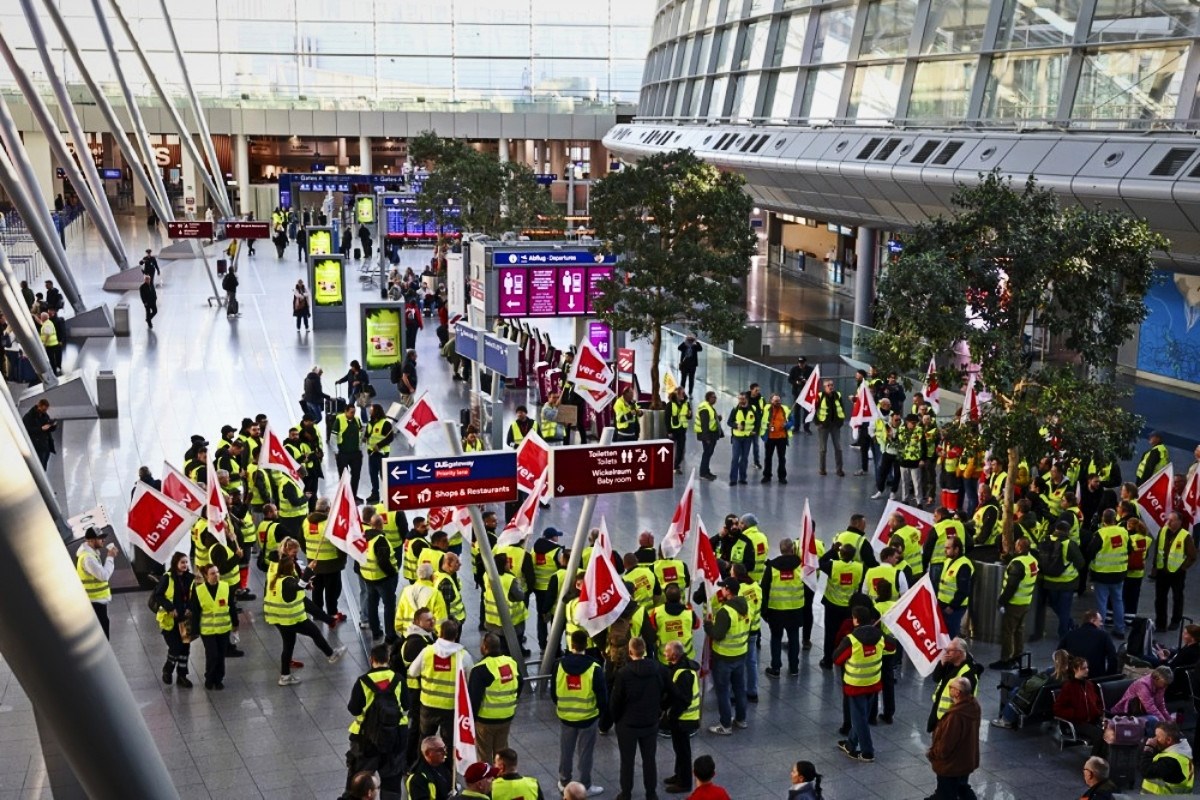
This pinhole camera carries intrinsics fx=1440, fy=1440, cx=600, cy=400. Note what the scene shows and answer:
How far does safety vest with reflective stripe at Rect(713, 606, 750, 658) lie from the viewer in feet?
43.5

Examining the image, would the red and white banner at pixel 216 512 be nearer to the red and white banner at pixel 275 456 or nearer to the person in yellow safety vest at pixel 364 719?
the red and white banner at pixel 275 456

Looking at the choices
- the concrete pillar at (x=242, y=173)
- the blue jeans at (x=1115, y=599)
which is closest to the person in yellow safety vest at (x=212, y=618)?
the blue jeans at (x=1115, y=599)

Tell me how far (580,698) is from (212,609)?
4485 millimetres

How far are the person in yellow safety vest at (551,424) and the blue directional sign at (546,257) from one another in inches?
138

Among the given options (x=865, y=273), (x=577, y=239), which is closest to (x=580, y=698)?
(x=577, y=239)

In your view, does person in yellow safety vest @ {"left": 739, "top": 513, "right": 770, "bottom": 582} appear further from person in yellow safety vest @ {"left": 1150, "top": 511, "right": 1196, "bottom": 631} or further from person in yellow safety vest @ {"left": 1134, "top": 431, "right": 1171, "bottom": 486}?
person in yellow safety vest @ {"left": 1134, "top": 431, "right": 1171, "bottom": 486}

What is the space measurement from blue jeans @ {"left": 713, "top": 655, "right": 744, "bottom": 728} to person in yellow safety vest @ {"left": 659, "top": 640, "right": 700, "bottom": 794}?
3.16 feet

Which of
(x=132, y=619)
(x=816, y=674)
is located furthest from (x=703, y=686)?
(x=132, y=619)

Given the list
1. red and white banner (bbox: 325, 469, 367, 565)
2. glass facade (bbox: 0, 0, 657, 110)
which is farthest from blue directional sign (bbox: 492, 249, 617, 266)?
glass facade (bbox: 0, 0, 657, 110)

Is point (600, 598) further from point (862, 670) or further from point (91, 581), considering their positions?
point (91, 581)

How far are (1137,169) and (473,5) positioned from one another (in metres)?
71.1

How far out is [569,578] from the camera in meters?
14.2

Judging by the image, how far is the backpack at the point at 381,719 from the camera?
36.9 feet

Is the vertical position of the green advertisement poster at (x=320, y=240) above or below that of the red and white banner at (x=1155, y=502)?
below
